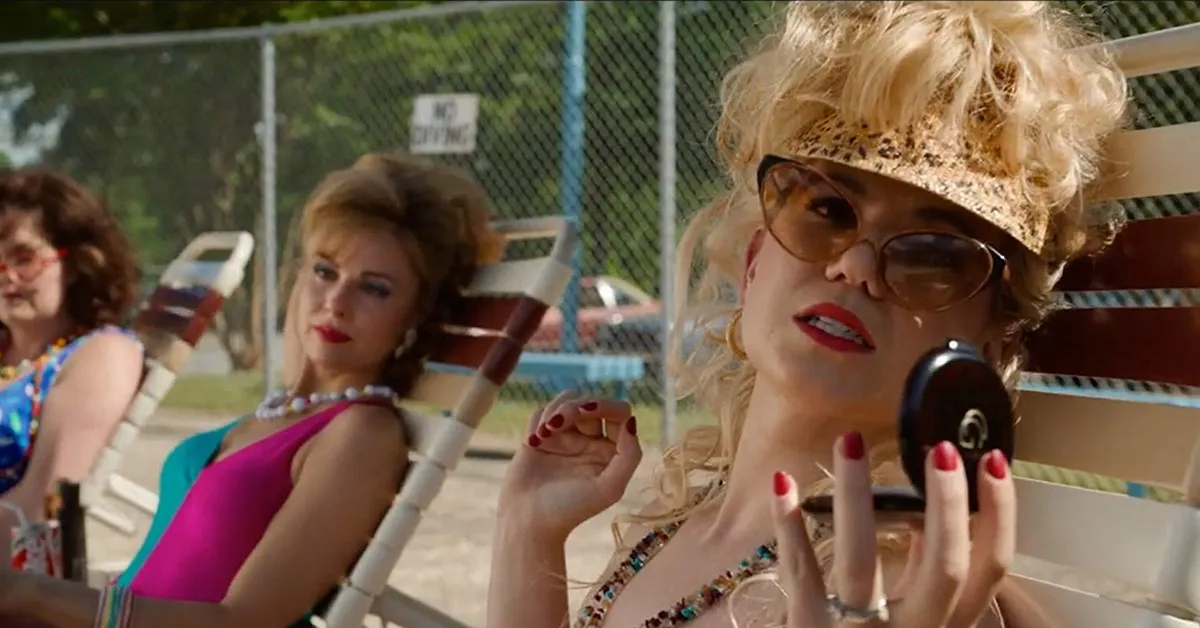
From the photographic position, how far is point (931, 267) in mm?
1330

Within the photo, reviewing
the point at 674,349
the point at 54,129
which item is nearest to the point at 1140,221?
the point at 674,349

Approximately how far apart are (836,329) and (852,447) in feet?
1.09

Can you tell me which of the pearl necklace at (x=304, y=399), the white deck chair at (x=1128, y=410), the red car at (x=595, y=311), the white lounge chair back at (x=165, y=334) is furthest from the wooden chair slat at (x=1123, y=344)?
the red car at (x=595, y=311)

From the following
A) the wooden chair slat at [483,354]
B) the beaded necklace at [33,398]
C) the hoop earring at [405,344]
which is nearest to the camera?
the wooden chair slat at [483,354]

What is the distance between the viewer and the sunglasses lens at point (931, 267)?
133 centimetres

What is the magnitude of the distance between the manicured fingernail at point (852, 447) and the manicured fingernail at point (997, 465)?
92mm

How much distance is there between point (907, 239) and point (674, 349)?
1.92 feet

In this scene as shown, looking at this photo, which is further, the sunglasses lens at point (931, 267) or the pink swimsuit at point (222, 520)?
the pink swimsuit at point (222, 520)

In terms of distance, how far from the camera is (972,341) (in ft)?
4.67

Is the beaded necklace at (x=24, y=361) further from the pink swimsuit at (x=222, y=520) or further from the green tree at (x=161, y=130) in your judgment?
the green tree at (x=161, y=130)

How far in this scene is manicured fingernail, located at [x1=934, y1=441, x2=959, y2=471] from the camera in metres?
1.01

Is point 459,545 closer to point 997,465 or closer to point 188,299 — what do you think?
point 188,299

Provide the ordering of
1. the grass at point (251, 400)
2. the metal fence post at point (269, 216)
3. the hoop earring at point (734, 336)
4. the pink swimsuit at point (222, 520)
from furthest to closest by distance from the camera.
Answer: the grass at point (251, 400)
the metal fence post at point (269, 216)
the pink swimsuit at point (222, 520)
the hoop earring at point (734, 336)

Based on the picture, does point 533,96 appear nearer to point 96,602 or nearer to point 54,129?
point 54,129
